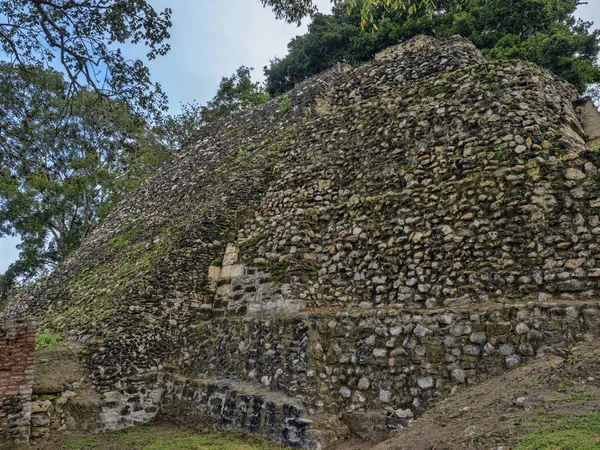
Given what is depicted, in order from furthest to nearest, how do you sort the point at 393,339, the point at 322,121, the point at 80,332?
the point at 322,121, the point at 80,332, the point at 393,339

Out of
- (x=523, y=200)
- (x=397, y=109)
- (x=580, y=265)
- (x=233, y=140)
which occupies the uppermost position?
(x=233, y=140)

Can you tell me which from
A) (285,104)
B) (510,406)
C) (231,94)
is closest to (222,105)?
(231,94)

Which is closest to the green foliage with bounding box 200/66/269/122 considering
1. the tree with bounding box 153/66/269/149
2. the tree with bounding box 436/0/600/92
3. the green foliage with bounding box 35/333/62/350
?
the tree with bounding box 153/66/269/149

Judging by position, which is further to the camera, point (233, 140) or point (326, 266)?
point (233, 140)

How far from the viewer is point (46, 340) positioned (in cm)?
860

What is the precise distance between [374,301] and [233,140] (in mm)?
9115

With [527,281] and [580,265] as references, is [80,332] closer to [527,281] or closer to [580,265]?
[527,281]

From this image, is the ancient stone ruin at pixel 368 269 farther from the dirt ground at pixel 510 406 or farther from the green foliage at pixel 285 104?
the green foliage at pixel 285 104

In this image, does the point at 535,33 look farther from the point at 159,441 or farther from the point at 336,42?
the point at 159,441

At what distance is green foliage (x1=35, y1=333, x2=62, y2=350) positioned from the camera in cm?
837

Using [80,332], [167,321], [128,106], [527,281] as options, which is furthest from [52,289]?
[527,281]

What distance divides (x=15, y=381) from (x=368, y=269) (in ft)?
18.7

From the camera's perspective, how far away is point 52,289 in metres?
12.9

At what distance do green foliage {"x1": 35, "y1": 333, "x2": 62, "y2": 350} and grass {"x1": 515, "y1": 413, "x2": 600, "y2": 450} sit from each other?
8029mm
